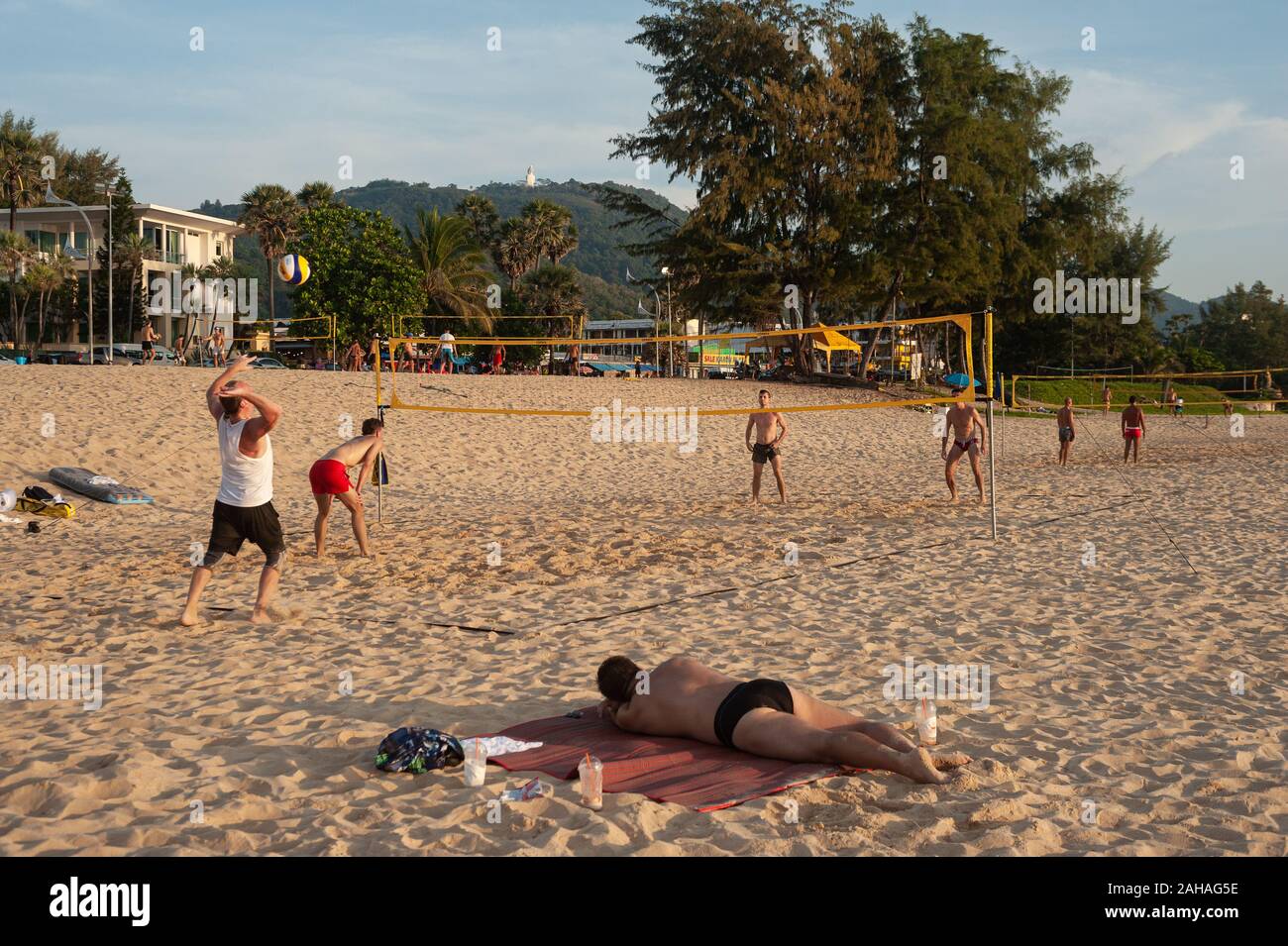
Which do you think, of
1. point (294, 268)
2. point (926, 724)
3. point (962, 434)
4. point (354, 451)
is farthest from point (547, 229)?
point (926, 724)

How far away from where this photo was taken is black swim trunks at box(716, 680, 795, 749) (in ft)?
12.1

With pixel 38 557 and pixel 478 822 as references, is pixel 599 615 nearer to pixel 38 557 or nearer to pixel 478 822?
pixel 478 822

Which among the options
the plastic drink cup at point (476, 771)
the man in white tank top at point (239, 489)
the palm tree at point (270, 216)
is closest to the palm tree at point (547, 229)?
the palm tree at point (270, 216)

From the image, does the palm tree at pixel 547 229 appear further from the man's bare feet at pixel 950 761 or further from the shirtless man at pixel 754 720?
the man's bare feet at pixel 950 761

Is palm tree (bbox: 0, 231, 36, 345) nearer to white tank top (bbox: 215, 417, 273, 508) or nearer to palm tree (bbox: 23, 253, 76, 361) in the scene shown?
palm tree (bbox: 23, 253, 76, 361)

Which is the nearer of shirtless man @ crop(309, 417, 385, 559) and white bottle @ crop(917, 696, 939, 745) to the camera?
white bottle @ crop(917, 696, 939, 745)

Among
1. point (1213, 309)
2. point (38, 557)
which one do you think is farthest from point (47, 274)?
point (1213, 309)

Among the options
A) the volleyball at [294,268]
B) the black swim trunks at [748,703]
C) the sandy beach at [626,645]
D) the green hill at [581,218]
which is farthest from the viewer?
the green hill at [581,218]

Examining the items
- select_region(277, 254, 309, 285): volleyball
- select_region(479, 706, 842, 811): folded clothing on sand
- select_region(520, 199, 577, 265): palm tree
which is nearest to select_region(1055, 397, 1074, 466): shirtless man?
select_region(277, 254, 309, 285): volleyball

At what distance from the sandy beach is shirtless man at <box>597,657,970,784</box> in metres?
0.11

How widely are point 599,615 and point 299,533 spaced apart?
4.16 m

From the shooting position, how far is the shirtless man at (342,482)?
7.87 m

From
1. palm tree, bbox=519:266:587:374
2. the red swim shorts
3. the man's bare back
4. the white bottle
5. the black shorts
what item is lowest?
the white bottle
